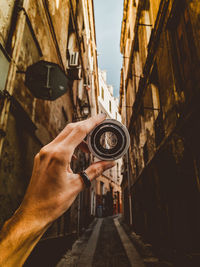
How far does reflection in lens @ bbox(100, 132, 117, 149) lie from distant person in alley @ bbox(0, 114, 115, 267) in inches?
12.4

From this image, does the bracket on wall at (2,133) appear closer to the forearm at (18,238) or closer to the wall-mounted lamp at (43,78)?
the wall-mounted lamp at (43,78)

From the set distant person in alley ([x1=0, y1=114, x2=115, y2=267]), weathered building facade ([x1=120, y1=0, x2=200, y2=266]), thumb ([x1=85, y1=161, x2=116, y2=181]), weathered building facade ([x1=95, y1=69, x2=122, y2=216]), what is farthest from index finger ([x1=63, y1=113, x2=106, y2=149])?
weathered building facade ([x1=95, y1=69, x2=122, y2=216])

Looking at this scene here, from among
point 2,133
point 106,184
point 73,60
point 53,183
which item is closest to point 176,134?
point 2,133

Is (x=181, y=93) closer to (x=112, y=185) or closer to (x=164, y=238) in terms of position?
(x=164, y=238)

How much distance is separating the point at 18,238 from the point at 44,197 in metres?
0.21

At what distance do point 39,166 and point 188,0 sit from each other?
493 centimetres

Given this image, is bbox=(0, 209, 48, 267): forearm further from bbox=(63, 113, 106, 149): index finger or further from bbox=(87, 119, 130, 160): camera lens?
bbox=(87, 119, 130, 160): camera lens

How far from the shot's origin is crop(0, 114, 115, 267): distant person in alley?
2.68ft

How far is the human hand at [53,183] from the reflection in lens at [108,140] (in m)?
0.37

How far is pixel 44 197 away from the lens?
38.1 inches

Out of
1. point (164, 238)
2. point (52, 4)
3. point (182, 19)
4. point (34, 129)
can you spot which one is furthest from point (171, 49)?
point (164, 238)

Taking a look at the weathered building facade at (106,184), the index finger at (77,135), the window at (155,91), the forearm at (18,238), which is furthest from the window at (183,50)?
the weathered building facade at (106,184)

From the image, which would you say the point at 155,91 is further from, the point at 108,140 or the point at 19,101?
the point at 108,140

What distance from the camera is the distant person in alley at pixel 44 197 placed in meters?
0.82
